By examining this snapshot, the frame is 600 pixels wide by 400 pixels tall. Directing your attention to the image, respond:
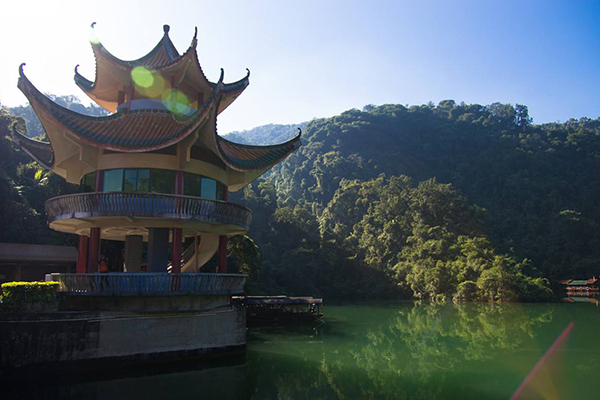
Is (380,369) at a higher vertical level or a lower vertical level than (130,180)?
lower

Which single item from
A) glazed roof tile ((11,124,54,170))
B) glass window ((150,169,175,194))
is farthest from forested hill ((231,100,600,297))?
glass window ((150,169,175,194))

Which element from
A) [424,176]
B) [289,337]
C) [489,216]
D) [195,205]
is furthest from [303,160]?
[195,205]

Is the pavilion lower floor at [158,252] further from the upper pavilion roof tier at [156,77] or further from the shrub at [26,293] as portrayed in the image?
the upper pavilion roof tier at [156,77]

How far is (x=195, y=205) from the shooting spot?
16.1 m

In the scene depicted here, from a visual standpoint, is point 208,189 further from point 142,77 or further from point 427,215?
point 427,215

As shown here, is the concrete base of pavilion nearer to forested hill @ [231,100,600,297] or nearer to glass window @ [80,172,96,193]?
glass window @ [80,172,96,193]

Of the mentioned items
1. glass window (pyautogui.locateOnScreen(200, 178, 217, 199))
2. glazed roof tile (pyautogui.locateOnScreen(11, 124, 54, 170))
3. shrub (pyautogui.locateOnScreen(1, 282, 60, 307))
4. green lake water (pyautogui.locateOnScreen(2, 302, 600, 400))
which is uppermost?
glazed roof tile (pyautogui.locateOnScreen(11, 124, 54, 170))

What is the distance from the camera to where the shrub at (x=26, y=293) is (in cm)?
1333

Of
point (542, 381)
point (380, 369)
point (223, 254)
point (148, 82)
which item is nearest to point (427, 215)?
point (223, 254)

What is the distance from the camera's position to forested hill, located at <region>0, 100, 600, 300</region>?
179ft

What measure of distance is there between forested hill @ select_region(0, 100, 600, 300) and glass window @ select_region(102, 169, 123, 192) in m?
17.2

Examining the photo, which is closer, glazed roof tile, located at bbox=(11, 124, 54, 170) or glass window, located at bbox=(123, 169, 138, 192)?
glass window, located at bbox=(123, 169, 138, 192)

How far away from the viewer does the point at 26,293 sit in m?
13.6

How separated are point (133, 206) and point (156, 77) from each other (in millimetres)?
6377
